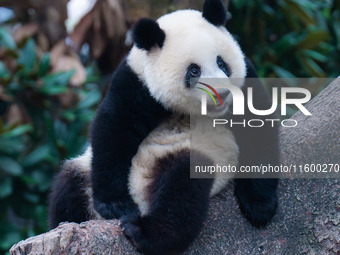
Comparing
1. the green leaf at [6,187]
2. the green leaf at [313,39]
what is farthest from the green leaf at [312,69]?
the green leaf at [6,187]

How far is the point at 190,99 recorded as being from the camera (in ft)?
8.09

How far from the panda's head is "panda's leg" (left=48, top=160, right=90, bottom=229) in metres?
0.65

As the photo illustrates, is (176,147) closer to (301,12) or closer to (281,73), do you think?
(281,73)

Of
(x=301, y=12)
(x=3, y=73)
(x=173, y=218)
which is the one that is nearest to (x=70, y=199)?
(x=173, y=218)

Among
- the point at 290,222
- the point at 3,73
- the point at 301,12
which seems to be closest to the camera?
the point at 290,222

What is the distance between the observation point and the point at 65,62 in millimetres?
6035

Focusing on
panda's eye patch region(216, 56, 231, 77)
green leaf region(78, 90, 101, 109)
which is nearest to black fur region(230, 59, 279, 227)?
panda's eye patch region(216, 56, 231, 77)

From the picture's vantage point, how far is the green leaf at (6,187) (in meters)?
5.19

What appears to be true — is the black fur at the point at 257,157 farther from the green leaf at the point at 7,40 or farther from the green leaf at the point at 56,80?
the green leaf at the point at 7,40

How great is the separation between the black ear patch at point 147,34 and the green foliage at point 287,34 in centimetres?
340

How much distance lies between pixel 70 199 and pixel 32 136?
368cm

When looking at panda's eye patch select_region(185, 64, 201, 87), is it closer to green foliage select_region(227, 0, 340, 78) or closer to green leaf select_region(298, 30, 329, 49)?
green foliage select_region(227, 0, 340, 78)

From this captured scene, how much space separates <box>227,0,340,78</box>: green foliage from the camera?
582cm

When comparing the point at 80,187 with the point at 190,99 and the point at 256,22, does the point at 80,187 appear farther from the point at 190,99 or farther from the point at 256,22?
the point at 256,22
